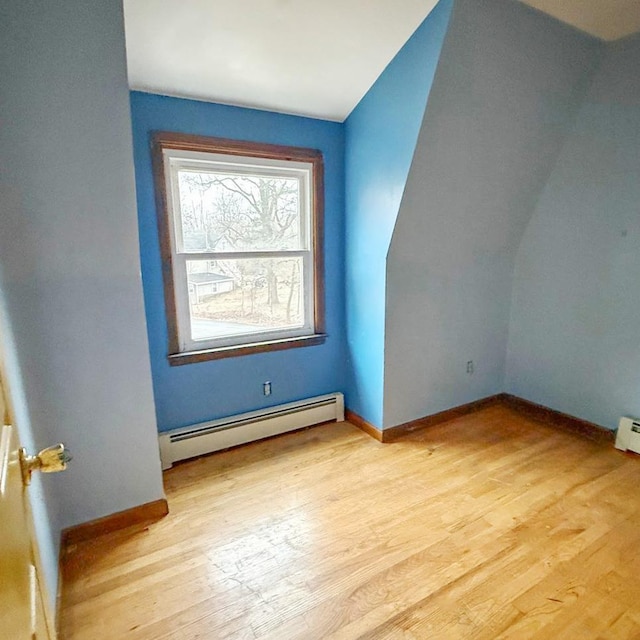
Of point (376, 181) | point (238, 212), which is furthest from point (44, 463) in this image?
point (376, 181)

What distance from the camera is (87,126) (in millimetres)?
1479

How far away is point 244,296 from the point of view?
2535 millimetres

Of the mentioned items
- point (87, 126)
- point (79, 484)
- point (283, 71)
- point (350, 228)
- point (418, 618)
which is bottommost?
point (418, 618)

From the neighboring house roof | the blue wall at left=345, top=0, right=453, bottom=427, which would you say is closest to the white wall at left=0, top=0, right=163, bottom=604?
the neighboring house roof

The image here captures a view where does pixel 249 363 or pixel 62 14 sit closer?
pixel 62 14

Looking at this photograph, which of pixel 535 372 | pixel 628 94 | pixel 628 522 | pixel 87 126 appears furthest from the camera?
pixel 535 372

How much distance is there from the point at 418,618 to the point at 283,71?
8.50ft

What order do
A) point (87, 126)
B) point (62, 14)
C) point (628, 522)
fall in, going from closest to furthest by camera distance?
point (62, 14) < point (87, 126) < point (628, 522)

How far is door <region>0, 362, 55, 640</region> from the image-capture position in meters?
0.55

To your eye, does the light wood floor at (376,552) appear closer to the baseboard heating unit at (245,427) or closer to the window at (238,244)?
the baseboard heating unit at (245,427)

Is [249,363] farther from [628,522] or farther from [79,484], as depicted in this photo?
[628,522]

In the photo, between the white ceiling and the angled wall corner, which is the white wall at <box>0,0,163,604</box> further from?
the angled wall corner

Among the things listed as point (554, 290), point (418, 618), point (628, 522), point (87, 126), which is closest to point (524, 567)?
point (418, 618)

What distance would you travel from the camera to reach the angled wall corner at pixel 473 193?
1860mm
